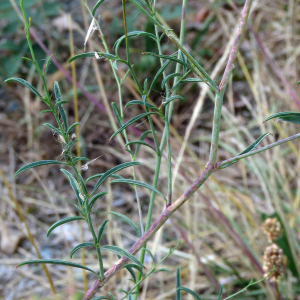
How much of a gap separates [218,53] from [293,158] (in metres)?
0.56

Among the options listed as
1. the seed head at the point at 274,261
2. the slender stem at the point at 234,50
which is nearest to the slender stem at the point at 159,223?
the slender stem at the point at 234,50

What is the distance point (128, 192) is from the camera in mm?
1310

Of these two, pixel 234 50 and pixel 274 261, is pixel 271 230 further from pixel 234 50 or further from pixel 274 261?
pixel 234 50

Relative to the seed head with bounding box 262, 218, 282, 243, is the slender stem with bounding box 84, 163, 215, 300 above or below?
above

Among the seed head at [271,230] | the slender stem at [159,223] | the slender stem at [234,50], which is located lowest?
the seed head at [271,230]

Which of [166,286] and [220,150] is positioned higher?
[220,150]

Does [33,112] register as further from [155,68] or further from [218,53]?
[218,53]

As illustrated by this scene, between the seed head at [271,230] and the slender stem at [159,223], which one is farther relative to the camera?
the seed head at [271,230]

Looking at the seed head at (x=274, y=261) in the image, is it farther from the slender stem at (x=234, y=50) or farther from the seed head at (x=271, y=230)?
the slender stem at (x=234, y=50)

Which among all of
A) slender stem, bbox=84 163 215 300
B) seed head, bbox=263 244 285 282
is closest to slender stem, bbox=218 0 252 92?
slender stem, bbox=84 163 215 300

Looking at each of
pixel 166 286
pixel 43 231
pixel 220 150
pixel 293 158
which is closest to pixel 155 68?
pixel 220 150

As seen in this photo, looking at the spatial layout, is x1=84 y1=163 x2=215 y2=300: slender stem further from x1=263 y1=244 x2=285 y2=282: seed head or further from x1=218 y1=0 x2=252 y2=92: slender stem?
x1=263 y1=244 x2=285 y2=282: seed head

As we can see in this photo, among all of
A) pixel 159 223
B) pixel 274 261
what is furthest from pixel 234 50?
pixel 274 261

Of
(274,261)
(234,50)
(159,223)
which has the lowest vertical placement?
(274,261)
